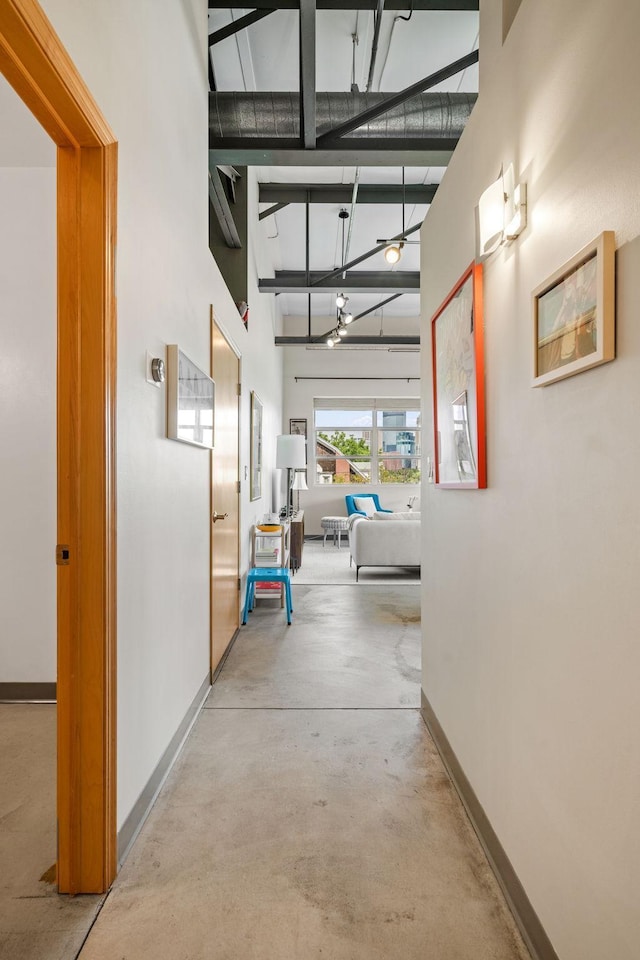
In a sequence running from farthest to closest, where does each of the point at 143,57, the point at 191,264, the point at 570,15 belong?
1. the point at 191,264
2. the point at 143,57
3. the point at 570,15

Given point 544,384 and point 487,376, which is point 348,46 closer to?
point 487,376

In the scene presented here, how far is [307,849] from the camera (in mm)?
1694

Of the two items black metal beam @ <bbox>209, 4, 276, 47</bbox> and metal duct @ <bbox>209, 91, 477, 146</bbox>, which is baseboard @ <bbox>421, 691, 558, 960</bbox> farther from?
black metal beam @ <bbox>209, 4, 276, 47</bbox>

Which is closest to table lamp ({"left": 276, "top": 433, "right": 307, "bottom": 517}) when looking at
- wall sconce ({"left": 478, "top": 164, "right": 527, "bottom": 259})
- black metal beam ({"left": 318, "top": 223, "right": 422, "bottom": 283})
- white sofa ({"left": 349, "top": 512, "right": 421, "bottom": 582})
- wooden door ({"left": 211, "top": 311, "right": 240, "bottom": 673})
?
white sofa ({"left": 349, "top": 512, "right": 421, "bottom": 582})

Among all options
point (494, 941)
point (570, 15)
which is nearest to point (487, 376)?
point (570, 15)

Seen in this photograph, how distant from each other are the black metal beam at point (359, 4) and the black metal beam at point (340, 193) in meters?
2.20

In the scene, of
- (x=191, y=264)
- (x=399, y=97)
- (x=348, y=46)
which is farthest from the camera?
(x=348, y=46)

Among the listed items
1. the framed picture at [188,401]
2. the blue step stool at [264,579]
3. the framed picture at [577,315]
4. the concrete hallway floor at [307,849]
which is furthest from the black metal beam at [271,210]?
the framed picture at [577,315]

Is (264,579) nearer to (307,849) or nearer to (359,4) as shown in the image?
(307,849)

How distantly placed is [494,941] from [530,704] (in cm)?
62

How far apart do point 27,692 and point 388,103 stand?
371 cm

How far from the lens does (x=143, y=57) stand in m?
1.83

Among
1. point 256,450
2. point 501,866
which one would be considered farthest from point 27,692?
point 256,450

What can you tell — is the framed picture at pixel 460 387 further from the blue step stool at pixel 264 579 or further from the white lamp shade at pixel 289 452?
the white lamp shade at pixel 289 452
